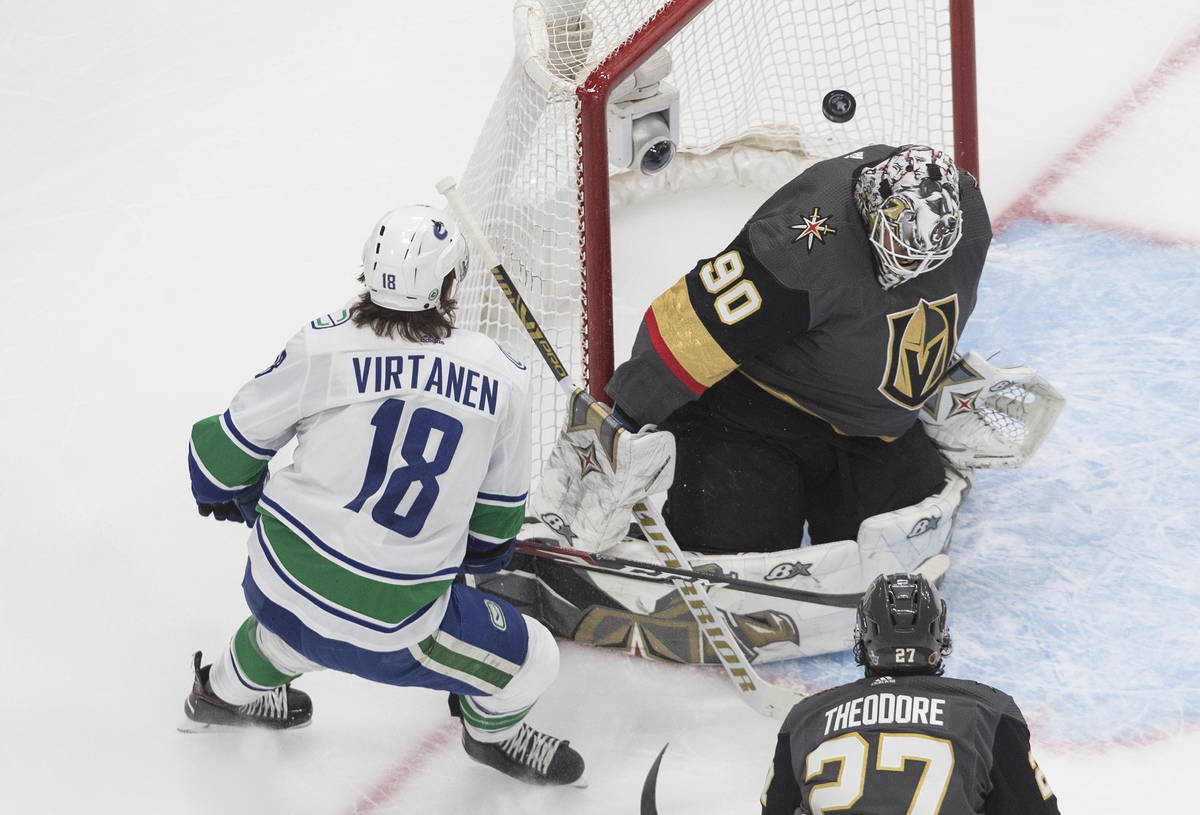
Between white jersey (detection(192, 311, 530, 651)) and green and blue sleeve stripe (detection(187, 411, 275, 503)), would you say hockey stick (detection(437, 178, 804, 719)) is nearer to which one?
white jersey (detection(192, 311, 530, 651))

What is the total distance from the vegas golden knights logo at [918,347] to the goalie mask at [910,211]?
103mm

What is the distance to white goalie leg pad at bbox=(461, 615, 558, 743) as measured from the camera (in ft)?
8.08

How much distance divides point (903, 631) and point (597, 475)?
909 millimetres

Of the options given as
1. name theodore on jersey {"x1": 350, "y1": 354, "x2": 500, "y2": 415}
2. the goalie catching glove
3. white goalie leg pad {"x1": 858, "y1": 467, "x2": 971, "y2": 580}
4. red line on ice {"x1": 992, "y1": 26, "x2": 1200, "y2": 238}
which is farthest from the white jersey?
red line on ice {"x1": 992, "y1": 26, "x2": 1200, "y2": 238}

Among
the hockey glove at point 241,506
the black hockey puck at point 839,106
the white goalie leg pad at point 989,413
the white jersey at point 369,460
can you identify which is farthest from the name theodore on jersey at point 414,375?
the black hockey puck at point 839,106

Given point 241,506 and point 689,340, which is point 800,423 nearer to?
point 689,340

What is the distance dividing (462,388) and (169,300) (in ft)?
5.88

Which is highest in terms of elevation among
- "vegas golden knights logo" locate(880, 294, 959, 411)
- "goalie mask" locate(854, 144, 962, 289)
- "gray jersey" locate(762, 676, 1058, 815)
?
"goalie mask" locate(854, 144, 962, 289)

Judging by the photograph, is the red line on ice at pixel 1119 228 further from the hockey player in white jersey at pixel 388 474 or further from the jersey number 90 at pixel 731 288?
the hockey player in white jersey at pixel 388 474

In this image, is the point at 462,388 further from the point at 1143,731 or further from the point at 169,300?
the point at 169,300

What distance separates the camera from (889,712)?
72.2 inches

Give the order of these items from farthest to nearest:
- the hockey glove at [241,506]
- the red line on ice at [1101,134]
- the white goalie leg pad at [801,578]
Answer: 1. the red line on ice at [1101,134]
2. the white goalie leg pad at [801,578]
3. the hockey glove at [241,506]

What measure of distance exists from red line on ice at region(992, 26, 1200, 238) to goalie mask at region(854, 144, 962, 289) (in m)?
1.44

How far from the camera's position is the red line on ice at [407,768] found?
2.66 m
